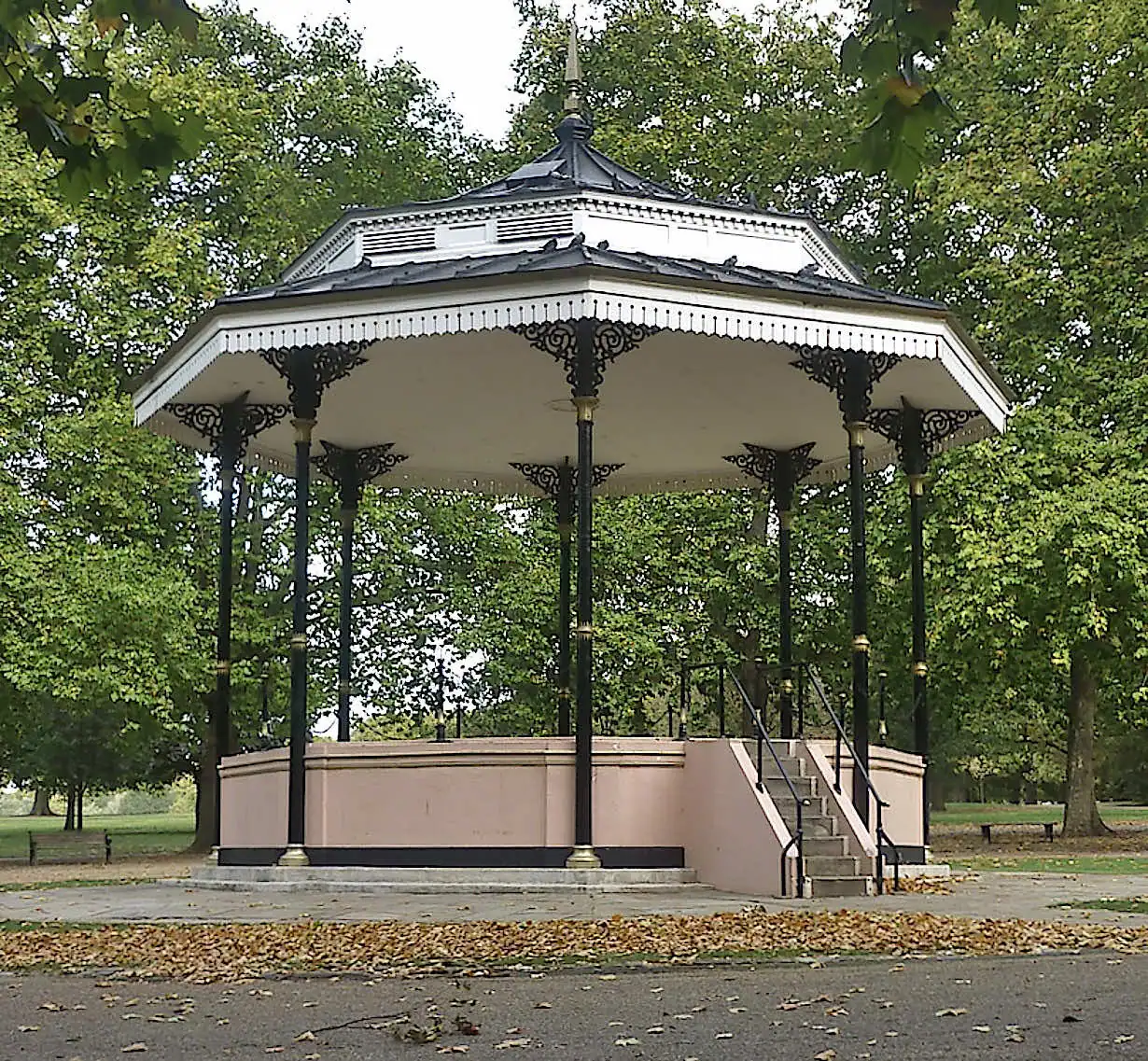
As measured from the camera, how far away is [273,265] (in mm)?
33312

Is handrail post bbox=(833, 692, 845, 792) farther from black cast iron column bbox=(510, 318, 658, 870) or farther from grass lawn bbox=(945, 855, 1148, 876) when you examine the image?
grass lawn bbox=(945, 855, 1148, 876)

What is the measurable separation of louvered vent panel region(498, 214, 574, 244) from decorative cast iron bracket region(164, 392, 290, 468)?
293 cm

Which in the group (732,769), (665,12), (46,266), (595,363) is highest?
(665,12)

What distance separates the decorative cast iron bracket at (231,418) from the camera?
17266mm

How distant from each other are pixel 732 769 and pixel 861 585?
2.34 metres

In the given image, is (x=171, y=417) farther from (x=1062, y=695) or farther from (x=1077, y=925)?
(x=1062, y=695)

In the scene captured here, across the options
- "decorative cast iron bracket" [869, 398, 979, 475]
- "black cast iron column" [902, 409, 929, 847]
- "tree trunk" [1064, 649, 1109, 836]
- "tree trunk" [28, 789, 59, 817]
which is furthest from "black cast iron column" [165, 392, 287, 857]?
"tree trunk" [28, 789, 59, 817]

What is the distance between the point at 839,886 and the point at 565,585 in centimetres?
841

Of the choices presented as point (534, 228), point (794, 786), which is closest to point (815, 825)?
point (794, 786)

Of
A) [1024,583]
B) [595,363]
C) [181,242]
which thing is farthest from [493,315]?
[181,242]

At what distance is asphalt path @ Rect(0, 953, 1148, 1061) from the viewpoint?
6137 millimetres

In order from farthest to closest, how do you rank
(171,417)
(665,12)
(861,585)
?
(665,12) → (171,417) → (861,585)

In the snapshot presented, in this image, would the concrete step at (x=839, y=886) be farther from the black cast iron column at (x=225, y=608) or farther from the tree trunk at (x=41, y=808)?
the tree trunk at (x=41, y=808)

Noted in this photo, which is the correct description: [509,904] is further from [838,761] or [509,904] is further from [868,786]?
[838,761]
